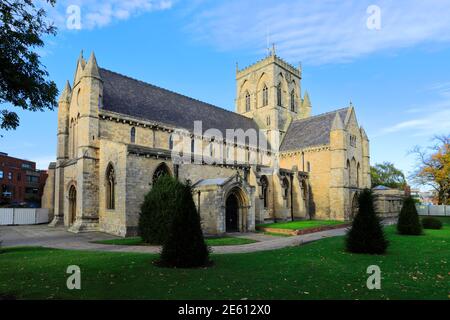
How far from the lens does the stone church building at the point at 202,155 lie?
25688 mm

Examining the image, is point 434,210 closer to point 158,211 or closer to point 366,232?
point 366,232

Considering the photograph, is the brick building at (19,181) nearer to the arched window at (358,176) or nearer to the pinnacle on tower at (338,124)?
the pinnacle on tower at (338,124)

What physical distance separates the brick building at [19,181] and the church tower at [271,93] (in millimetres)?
45666

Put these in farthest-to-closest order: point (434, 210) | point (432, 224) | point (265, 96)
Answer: point (434, 210) → point (265, 96) → point (432, 224)

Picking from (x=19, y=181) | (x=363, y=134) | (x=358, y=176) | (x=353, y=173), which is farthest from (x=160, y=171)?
(x=19, y=181)

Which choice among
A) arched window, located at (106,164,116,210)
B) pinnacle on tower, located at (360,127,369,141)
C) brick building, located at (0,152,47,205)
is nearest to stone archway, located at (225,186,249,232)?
arched window, located at (106,164,116,210)

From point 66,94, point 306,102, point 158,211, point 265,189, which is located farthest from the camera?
point 306,102

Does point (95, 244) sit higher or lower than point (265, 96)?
lower

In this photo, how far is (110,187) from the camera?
26.3 meters

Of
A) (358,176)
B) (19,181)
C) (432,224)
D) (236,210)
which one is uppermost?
(19,181)

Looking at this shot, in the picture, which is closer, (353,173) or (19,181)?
(353,173)

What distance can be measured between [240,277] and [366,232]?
822 centimetres
